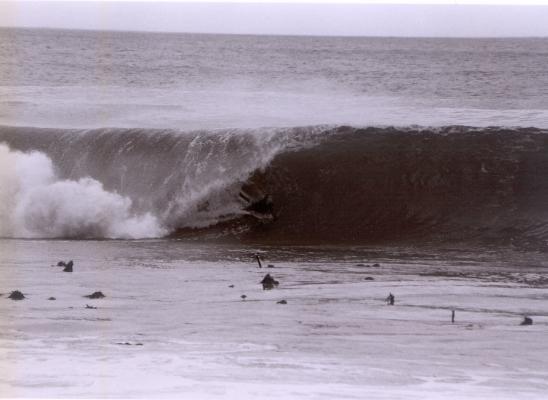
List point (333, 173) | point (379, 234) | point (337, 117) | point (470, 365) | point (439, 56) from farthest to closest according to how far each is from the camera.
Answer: point (439, 56)
point (337, 117)
point (333, 173)
point (379, 234)
point (470, 365)

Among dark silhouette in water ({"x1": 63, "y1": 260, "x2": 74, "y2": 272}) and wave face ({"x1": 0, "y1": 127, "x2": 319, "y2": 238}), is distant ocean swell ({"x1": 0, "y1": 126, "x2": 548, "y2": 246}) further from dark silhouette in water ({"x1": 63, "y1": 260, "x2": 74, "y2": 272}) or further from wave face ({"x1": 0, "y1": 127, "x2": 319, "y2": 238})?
dark silhouette in water ({"x1": 63, "y1": 260, "x2": 74, "y2": 272})

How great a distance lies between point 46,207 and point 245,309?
6.47m

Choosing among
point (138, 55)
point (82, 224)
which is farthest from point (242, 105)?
point (138, 55)

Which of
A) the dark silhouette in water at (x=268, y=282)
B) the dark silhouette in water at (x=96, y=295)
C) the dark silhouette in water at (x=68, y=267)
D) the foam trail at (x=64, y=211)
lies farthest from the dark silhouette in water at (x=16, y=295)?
the foam trail at (x=64, y=211)

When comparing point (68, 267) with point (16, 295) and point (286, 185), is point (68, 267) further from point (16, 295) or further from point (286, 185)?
point (286, 185)

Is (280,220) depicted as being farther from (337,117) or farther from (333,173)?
(337,117)

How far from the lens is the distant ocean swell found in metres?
13.8

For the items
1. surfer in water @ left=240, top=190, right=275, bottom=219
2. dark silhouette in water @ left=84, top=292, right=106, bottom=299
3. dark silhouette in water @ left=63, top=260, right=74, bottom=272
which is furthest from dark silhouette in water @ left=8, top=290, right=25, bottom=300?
surfer in water @ left=240, top=190, right=275, bottom=219

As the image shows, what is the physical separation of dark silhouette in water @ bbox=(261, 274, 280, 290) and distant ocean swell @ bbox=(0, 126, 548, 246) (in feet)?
12.6

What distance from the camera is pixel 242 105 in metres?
24.0

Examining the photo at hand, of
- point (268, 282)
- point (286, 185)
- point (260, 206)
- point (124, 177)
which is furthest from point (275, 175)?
point (268, 282)

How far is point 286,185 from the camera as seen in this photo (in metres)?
15.1

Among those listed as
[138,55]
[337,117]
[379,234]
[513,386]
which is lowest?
[513,386]

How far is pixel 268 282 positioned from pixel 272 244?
365 cm
